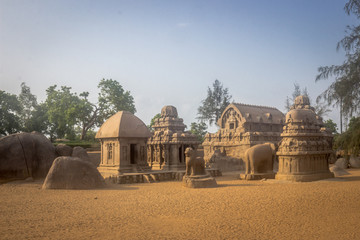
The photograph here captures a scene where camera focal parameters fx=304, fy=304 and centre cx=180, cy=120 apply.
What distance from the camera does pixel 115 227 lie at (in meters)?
7.15

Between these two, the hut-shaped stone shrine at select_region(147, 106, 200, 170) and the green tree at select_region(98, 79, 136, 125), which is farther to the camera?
the green tree at select_region(98, 79, 136, 125)

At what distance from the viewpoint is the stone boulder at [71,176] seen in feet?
43.9

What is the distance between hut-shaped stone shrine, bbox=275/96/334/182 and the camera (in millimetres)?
15750

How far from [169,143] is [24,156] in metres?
9.92

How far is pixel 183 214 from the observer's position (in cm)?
854

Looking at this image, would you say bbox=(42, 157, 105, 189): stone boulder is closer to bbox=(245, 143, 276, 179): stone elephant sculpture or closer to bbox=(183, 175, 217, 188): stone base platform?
bbox=(183, 175, 217, 188): stone base platform

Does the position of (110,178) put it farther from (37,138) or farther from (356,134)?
(356,134)

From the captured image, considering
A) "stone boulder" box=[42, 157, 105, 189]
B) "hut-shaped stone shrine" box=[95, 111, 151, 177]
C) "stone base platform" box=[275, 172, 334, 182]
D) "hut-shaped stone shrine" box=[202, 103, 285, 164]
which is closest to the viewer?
"stone boulder" box=[42, 157, 105, 189]

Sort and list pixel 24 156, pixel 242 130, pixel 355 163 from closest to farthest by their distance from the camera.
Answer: pixel 24 156 → pixel 355 163 → pixel 242 130

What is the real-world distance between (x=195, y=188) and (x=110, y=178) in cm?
595

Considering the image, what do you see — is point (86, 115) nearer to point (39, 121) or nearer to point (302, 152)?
point (39, 121)

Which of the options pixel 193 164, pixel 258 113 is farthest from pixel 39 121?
pixel 193 164

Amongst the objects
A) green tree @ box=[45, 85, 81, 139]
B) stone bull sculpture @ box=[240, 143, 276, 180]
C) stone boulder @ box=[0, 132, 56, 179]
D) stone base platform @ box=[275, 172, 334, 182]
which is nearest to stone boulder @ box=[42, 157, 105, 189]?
stone boulder @ box=[0, 132, 56, 179]

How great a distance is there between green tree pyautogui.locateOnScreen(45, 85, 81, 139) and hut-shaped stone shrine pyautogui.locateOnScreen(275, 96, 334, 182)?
29.6 m
